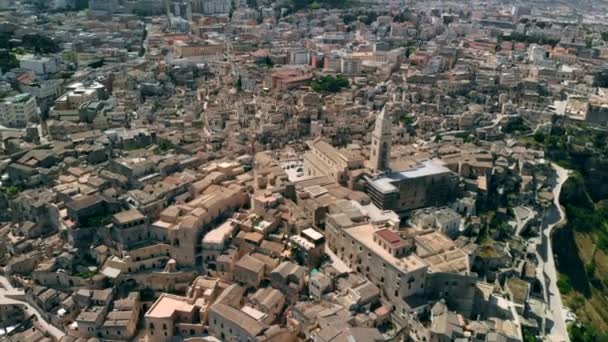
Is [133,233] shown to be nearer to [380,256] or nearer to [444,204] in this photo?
[380,256]

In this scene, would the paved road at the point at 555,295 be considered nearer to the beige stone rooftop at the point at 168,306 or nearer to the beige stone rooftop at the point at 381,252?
the beige stone rooftop at the point at 381,252

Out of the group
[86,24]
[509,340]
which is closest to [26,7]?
[86,24]

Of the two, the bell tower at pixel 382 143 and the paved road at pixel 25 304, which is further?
the bell tower at pixel 382 143

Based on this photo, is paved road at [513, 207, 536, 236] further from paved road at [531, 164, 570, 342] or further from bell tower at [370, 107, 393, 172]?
bell tower at [370, 107, 393, 172]

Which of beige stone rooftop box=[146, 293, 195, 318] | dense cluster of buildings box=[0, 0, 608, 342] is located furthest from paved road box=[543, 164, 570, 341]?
beige stone rooftop box=[146, 293, 195, 318]

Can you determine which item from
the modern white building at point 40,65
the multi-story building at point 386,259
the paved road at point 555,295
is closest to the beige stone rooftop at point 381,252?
the multi-story building at point 386,259

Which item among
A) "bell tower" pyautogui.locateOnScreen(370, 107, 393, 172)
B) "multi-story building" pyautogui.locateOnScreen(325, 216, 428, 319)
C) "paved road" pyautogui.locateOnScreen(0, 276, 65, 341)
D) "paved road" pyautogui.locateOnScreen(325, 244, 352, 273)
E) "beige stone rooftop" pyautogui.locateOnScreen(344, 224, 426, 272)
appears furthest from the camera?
"bell tower" pyautogui.locateOnScreen(370, 107, 393, 172)
